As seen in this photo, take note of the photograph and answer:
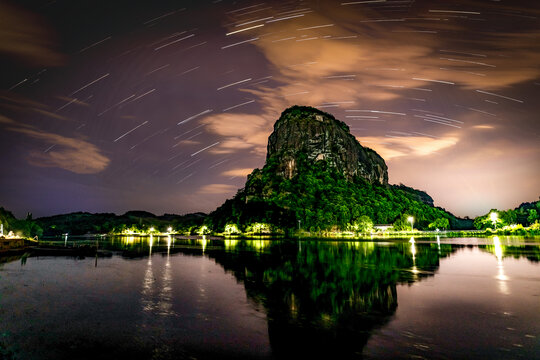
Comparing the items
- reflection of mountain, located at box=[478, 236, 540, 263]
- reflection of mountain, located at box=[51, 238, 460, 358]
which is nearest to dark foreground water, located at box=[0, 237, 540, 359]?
reflection of mountain, located at box=[51, 238, 460, 358]

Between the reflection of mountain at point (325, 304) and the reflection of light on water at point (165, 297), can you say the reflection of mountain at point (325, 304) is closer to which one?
the reflection of mountain at point (325, 304)

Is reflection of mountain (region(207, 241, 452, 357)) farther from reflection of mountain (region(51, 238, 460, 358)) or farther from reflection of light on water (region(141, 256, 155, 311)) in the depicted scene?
reflection of light on water (region(141, 256, 155, 311))

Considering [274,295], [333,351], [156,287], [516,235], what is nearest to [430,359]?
[333,351]

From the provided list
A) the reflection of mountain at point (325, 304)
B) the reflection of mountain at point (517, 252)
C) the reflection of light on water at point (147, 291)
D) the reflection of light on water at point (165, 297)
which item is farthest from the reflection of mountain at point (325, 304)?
the reflection of mountain at point (517, 252)

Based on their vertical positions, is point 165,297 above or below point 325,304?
below

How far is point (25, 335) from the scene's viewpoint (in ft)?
42.5

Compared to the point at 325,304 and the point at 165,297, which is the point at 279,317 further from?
the point at 165,297

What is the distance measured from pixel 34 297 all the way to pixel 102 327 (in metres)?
11.0

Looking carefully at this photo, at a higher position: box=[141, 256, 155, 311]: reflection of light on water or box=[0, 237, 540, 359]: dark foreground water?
box=[0, 237, 540, 359]: dark foreground water

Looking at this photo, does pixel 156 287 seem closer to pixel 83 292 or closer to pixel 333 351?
pixel 83 292

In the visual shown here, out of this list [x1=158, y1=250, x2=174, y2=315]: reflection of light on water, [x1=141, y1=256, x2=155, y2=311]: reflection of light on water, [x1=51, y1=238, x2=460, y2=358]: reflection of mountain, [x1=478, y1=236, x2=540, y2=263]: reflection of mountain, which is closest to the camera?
[x1=51, y1=238, x2=460, y2=358]: reflection of mountain

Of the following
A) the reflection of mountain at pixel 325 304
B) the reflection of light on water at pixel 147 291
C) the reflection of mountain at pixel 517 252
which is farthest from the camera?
the reflection of mountain at pixel 517 252

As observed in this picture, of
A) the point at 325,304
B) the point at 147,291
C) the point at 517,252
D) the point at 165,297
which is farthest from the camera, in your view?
the point at 517,252

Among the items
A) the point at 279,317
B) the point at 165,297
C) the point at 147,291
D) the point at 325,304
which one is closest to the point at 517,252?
the point at 325,304
